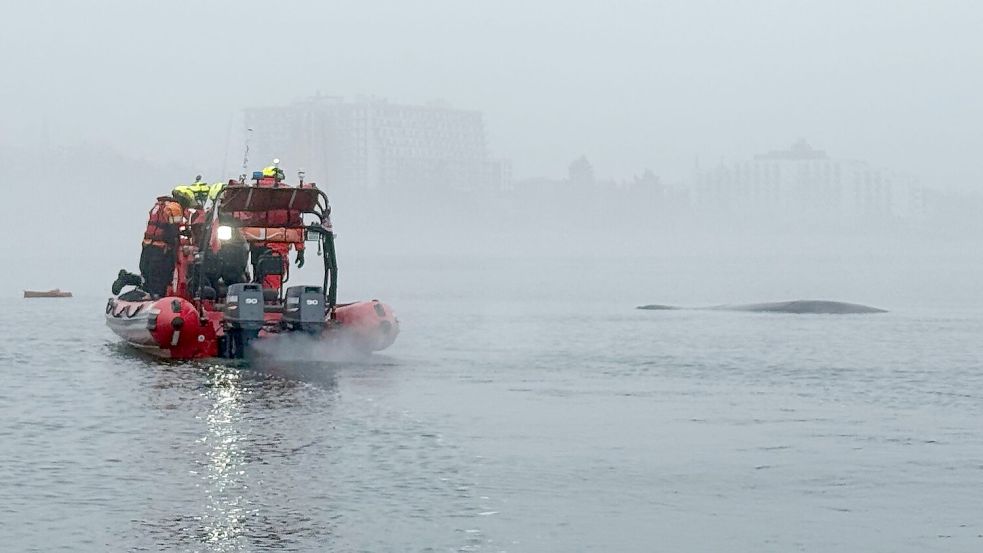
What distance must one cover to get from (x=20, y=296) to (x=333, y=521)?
214 feet

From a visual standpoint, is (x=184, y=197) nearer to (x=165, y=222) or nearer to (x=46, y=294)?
(x=165, y=222)

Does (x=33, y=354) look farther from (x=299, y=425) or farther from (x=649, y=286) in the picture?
Answer: (x=649, y=286)

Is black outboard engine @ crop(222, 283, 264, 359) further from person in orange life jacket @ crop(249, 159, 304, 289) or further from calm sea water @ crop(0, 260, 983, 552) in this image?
person in orange life jacket @ crop(249, 159, 304, 289)

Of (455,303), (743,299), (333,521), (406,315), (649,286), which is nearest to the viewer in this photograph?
(333,521)

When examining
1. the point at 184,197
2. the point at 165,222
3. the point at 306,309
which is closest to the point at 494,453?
the point at 306,309

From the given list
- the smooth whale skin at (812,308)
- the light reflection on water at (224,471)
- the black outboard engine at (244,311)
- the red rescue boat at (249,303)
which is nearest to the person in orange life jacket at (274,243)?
the red rescue boat at (249,303)

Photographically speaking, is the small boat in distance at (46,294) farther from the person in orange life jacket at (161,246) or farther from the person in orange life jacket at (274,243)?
the person in orange life jacket at (274,243)

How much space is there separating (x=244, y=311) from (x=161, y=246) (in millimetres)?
6275

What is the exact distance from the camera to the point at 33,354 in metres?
39.6

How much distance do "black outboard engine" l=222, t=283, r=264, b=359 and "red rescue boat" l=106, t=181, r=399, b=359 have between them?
0.02 meters

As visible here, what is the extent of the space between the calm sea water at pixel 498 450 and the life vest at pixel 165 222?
2822 millimetres

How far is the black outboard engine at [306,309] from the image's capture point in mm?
32938

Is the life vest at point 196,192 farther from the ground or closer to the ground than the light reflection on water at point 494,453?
farther from the ground

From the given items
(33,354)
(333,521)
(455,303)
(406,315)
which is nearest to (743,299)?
(455,303)
